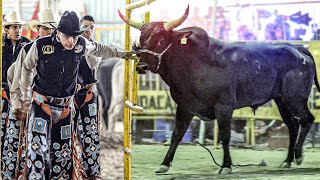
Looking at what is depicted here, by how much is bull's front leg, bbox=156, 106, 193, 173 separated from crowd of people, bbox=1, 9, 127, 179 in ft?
3.58

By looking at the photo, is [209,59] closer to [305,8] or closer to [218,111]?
[218,111]

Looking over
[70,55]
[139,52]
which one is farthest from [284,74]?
[70,55]

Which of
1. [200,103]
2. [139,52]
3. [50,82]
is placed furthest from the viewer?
[200,103]

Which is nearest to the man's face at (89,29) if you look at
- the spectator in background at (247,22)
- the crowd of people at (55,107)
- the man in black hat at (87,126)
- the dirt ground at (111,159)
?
the man in black hat at (87,126)

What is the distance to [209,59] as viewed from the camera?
8.15m

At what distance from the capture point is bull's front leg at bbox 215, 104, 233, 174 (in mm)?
8172

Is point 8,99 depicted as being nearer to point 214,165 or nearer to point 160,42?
point 160,42

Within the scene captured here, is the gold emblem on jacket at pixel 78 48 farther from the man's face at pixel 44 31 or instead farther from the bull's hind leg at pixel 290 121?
the bull's hind leg at pixel 290 121

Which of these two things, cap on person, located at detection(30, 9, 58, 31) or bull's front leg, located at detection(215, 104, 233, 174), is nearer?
cap on person, located at detection(30, 9, 58, 31)

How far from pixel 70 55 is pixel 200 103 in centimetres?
170

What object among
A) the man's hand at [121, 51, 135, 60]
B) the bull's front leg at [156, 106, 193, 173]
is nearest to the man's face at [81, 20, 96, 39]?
the man's hand at [121, 51, 135, 60]

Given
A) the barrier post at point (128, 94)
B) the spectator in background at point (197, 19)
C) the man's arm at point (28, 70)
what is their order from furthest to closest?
1. the spectator in background at point (197, 19)
2. the barrier post at point (128, 94)
3. the man's arm at point (28, 70)

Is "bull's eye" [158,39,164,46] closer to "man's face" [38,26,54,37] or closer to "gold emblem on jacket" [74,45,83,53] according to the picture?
"man's face" [38,26,54,37]

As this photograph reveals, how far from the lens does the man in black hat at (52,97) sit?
670 cm
